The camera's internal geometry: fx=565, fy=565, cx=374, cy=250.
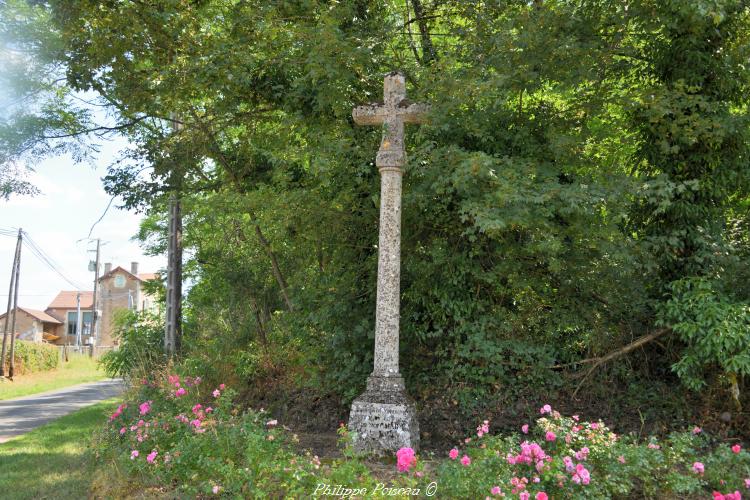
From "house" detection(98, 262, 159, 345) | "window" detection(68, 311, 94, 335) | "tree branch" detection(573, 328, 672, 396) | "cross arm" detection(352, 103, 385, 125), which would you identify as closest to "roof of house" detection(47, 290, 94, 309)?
"window" detection(68, 311, 94, 335)

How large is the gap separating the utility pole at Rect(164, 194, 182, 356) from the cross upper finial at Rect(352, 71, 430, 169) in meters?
7.19

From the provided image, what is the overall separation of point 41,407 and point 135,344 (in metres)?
3.52

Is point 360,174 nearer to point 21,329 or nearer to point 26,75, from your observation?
point 26,75

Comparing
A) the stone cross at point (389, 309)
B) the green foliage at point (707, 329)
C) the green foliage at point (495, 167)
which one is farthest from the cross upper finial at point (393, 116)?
the green foliage at point (707, 329)

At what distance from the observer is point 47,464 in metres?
7.02

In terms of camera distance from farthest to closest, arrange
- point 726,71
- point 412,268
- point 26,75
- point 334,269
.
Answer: point 26,75 < point 334,269 < point 412,268 < point 726,71

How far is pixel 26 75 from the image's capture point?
10.1 m

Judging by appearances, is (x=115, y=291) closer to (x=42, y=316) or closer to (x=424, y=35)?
(x=42, y=316)

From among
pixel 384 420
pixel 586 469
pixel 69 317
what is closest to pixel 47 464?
pixel 384 420

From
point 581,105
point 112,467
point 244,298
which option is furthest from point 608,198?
point 244,298

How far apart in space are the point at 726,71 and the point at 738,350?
3.48 meters

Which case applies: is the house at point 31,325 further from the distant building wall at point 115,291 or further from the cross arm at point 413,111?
the cross arm at point 413,111

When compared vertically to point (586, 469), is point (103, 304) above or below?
above

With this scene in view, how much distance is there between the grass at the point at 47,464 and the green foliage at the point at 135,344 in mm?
2209
